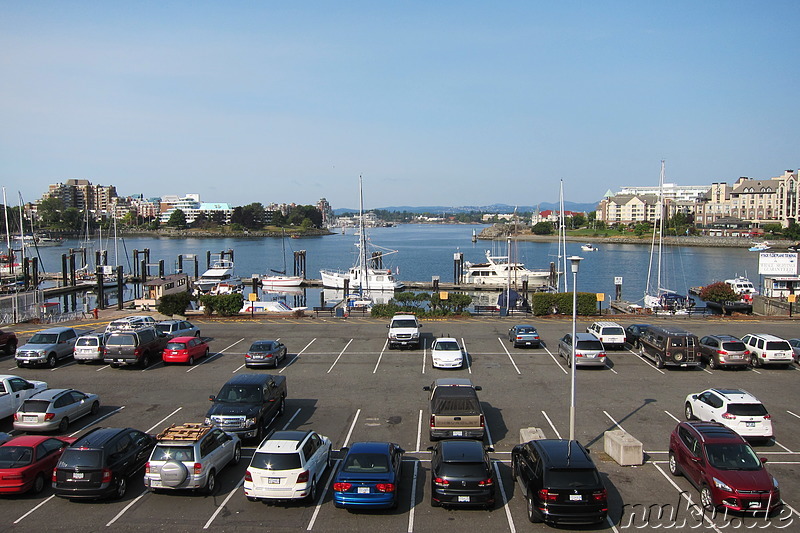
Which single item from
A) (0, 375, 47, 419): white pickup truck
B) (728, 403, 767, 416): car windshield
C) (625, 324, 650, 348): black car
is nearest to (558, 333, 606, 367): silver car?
(625, 324, 650, 348): black car

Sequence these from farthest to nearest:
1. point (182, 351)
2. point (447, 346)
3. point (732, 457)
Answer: point (182, 351) < point (447, 346) < point (732, 457)

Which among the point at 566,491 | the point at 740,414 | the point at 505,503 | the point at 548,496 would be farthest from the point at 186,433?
the point at 740,414

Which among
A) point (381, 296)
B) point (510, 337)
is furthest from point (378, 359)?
point (381, 296)

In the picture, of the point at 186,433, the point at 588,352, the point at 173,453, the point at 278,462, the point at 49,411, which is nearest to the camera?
the point at 278,462

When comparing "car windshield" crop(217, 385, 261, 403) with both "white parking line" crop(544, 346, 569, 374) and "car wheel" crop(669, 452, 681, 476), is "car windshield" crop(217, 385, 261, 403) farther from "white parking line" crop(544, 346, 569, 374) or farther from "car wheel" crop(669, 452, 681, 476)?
"white parking line" crop(544, 346, 569, 374)

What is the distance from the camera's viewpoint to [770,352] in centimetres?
2538

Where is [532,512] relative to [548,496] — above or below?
below

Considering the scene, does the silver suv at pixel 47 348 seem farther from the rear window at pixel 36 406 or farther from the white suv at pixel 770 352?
the white suv at pixel 770 352

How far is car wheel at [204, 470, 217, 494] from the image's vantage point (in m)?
13.2

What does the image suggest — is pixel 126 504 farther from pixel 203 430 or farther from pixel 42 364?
pixel 42 364

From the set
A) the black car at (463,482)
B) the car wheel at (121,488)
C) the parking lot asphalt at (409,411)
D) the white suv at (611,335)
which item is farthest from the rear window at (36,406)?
the white suv at (611,335)

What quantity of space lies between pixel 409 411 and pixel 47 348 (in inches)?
662

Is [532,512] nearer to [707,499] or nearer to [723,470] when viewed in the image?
[707,499]

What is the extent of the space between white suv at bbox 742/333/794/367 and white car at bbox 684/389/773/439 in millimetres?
9682
